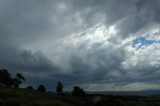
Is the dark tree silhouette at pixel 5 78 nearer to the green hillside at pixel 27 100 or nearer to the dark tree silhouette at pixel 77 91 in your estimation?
the dark tree silhouette at pixel 77 91

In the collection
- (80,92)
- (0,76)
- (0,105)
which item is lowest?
(0,105)

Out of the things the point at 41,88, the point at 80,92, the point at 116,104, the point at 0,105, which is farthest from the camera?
the point at 41,88

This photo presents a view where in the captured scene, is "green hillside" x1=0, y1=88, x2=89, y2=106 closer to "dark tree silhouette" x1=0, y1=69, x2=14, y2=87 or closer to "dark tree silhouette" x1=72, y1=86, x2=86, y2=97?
"dark tree silhouette" x1=72, y1=86, x2=86, y2=97

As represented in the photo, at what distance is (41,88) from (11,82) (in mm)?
20601

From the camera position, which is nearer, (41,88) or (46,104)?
(46,104)

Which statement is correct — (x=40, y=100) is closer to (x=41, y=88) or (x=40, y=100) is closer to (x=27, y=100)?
(x=27, y=100)

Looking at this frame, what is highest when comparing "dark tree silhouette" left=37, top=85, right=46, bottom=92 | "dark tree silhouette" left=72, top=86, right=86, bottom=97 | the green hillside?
"dark tree silhouette" left=37, top=85, right=46, bottom=92

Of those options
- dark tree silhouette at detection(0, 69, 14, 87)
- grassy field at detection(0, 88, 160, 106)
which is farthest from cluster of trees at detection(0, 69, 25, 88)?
grassy field at detection(0, 88, 160, 106)

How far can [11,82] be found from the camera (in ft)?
445

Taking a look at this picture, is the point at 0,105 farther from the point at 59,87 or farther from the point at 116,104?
the point at 59,87

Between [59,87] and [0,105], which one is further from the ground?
[59,87]

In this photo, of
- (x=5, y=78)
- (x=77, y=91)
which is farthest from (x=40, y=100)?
(x=5, y=78)

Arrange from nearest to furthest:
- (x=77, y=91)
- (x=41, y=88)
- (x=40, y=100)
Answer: (x=40, y=100)
(x=77, y=91)
(x=41, y=88)

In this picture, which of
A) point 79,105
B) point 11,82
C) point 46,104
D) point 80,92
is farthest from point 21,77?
point 46,104
